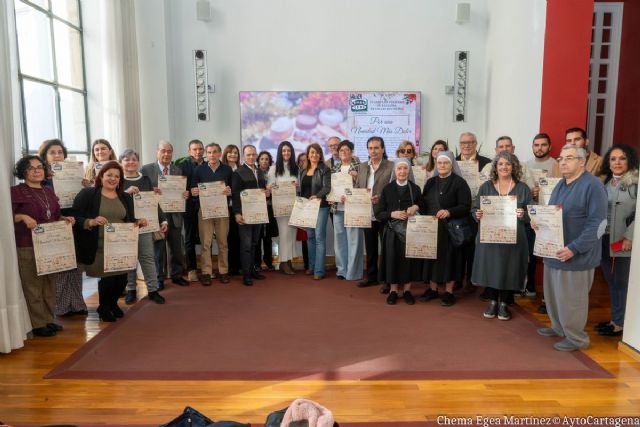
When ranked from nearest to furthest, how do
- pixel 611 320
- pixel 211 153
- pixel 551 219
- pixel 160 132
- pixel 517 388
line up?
pixel 517 388 → pixel 551 219 → pixel 611 320 → pixel 211 153 → pixel 160 132

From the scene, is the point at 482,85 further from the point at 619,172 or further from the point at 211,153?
the point at 211,153

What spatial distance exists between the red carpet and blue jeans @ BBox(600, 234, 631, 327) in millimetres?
703

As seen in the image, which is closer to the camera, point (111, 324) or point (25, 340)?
point (25, 340)

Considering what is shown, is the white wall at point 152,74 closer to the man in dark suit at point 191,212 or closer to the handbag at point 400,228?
the man in dark suit at point 191,212

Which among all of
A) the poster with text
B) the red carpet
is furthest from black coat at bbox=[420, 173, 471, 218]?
the poster with text

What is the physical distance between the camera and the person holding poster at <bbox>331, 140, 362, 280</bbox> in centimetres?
554

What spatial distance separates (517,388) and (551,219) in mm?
1361

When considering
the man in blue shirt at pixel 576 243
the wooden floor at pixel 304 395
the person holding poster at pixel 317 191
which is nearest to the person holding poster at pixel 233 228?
the person holding poster at pixel 317 191

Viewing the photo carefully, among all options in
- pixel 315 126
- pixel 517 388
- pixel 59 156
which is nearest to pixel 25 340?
pixel 59 156

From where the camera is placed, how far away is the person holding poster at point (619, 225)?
391 centimetres

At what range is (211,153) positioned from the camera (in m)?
5.44

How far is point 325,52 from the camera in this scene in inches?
294

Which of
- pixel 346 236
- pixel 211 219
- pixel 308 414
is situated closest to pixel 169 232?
pixel 211 219

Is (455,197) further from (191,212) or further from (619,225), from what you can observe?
(191,212)
